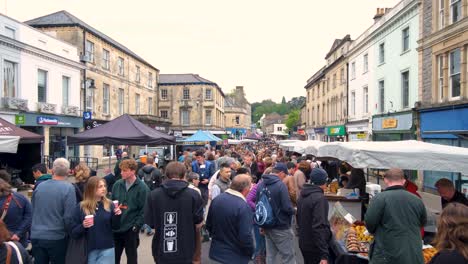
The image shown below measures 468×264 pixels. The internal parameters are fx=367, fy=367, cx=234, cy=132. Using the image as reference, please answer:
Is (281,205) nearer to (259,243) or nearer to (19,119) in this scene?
(259,243)

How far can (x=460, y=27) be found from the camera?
14711 mm

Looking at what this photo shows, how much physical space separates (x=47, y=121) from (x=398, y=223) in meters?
21.5

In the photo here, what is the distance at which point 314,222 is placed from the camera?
5.23m

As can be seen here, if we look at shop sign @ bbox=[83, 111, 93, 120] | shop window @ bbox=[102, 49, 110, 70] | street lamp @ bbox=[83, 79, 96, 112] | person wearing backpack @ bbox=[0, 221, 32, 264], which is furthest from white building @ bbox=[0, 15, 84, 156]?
person wearing backpack @ bbox=[0, 221, 32, 264]

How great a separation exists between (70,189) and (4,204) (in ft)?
2.62

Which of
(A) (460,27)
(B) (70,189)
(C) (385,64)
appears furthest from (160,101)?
(B) (70,189)

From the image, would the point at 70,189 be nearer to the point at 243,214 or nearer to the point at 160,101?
the point at 243,214

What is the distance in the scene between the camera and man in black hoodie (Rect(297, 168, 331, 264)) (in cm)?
518

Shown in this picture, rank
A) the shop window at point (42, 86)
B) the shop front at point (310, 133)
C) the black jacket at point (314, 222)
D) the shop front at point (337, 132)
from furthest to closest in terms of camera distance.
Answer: the shop front at point (310, 133) → the shop front at point (337, 132) → the shop window at point (42, 86) → the black jacket at point (314, 222)

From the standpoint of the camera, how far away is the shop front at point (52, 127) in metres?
20.2

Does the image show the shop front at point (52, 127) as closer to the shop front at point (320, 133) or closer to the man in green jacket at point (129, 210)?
the man in green jacket at point (129, 210)

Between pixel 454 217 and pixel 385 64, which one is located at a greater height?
pixel 385 64

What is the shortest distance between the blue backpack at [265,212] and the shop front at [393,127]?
1580cm

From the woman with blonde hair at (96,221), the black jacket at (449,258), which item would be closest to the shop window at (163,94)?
the woman with blonde hair at (96,221)
